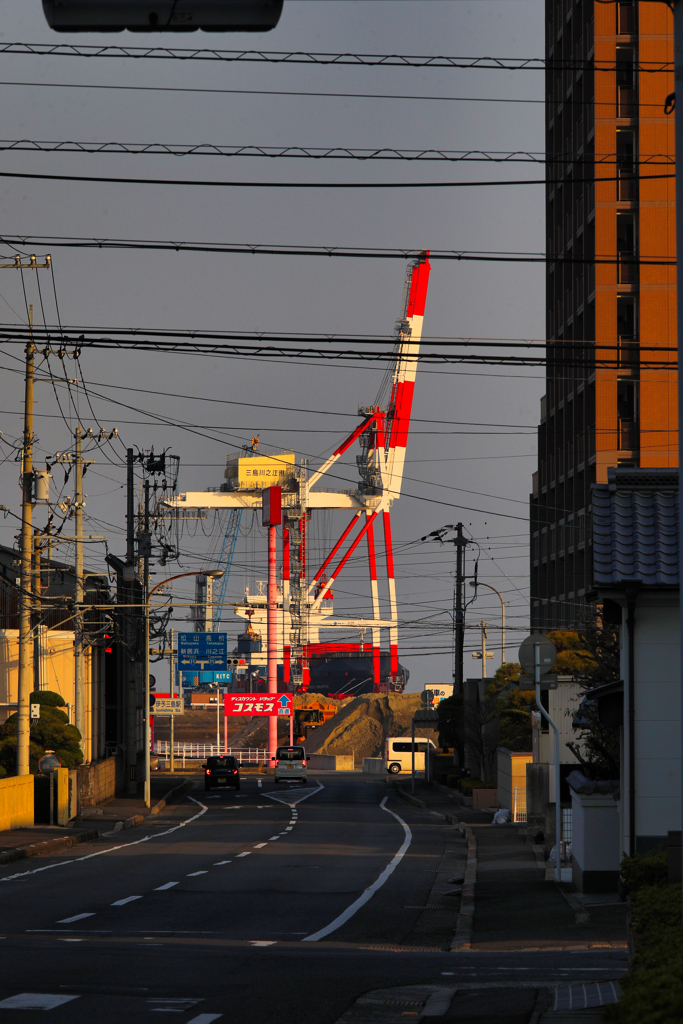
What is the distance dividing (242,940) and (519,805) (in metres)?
23.4

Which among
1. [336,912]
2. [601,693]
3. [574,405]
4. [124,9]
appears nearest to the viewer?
[124,9]

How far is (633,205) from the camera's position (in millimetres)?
60375

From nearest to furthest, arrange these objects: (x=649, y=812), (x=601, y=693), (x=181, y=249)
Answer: (x=181, y=249) → (x=649, y=812) → (x=601, y=693)

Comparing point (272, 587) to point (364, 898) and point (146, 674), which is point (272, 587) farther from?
point (364, 898)

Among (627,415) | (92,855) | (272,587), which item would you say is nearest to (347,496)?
(272,587)

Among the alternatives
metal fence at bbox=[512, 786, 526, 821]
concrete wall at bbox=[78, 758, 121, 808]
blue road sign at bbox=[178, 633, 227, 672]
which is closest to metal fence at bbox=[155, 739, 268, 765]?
blue road sign at bbox=[178, 633, 227, 672]

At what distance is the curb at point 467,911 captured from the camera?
46.4ft

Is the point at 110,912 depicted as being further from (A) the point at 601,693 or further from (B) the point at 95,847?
(B) the point at 95,847

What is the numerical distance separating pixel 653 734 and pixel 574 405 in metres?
51.3

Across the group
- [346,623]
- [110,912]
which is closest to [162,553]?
[110,912]

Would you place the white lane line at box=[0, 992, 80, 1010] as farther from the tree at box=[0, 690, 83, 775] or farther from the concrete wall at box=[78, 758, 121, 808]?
the concrete wall at box=[78, 758, 121, 808]

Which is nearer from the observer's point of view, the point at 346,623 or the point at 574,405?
the point at 574,405

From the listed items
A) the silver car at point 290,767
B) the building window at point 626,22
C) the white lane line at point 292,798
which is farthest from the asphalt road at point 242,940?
the building window at point 626,22

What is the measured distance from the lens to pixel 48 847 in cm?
2894
